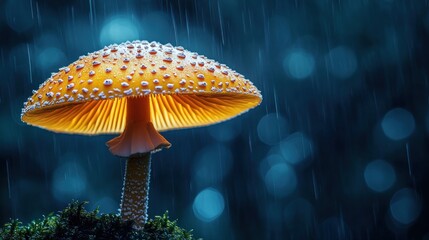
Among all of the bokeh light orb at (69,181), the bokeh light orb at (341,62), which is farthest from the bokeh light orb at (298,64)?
the bokeh light orb at (69,181)

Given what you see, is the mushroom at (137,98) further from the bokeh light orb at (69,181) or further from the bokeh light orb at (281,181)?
the bokeh light orb at (281,181)

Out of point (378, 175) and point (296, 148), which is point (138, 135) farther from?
point (378, 175)

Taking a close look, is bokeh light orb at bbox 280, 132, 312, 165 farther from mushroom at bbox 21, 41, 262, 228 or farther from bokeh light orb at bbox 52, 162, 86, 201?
mushroom at bbox 21, 41, 262, 228

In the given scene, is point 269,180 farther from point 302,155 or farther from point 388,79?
point 388,79

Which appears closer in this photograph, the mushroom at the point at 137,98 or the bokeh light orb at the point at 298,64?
the mushroom at the point at 137,98

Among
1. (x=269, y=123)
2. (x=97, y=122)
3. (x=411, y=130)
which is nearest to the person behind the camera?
(x=97, y=122)

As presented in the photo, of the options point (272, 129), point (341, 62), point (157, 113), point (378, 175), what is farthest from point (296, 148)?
point (157, 113)

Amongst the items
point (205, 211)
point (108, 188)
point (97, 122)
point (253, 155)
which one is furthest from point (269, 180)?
point (97, 122)
